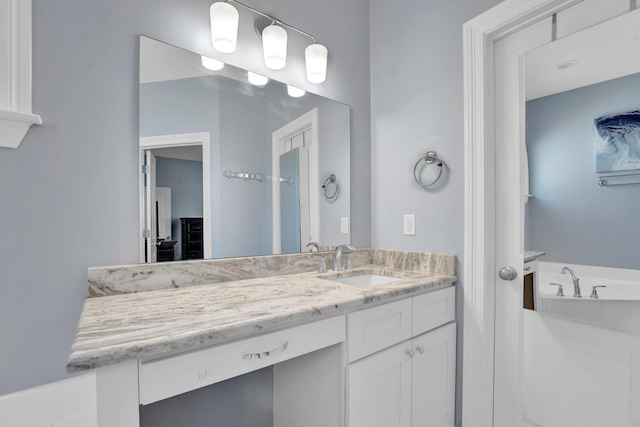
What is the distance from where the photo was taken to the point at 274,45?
1545 mm

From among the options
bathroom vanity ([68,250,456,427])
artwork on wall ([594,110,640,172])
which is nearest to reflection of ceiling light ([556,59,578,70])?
artwork on wall ([594,110,640,172])

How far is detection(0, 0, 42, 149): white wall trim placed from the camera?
98 centimetres

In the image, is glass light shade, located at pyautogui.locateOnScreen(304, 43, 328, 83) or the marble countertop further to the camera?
glass light shade, located at pyautogui.locateOnScreen(304, 43, 328, 83)

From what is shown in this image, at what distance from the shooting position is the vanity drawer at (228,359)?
2.52ft

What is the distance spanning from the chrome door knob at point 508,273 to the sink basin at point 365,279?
51 cm

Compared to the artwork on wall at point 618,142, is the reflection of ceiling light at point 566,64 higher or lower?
higher

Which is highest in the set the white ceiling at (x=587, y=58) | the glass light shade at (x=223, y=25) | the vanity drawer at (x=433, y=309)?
the glass light shade at (x=223, y=25)

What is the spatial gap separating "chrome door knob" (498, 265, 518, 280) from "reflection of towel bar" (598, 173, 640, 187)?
49 centimetres

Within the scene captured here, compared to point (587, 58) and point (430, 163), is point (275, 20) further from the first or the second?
point (587, 58)

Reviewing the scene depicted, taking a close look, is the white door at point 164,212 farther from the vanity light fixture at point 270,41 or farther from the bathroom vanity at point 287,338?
the vanity light fixture at point 270,41

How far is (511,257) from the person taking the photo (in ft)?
4.86

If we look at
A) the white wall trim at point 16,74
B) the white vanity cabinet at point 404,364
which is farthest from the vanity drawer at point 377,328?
the white wall trim at point 16,74

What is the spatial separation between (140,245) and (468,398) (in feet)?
5.52

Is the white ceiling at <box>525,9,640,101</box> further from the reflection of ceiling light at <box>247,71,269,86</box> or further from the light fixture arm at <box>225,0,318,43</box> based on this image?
the reflection of ceiling light at <box>247,71,269,86</box>
